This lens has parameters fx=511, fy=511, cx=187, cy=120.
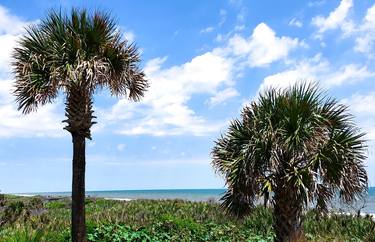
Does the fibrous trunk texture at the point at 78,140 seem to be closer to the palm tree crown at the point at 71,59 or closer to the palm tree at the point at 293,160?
the palm tree crown at the point at 71,59

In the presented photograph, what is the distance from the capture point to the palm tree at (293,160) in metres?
11.5

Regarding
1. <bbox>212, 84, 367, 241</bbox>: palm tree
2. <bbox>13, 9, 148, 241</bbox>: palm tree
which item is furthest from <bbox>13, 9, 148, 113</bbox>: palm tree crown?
<bbox>212, 84, 367, 241</bbox>: palm tree

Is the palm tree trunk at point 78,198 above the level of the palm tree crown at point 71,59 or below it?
below

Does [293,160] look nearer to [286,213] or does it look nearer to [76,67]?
[286,213]

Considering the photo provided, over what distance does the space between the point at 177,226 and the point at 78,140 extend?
5159 millimetres

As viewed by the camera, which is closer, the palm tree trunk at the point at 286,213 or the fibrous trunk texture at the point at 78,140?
the palm tree trunk at the point at 286,213

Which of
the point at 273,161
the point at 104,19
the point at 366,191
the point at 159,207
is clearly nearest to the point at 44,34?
the point at 104,19

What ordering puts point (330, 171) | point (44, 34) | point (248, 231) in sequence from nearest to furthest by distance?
point (330, 171), point (44, 34), point (248, 231)

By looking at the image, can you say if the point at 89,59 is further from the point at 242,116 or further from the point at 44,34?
the point at 242,116

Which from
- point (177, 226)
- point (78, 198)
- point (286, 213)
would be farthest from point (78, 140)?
point (286, 213)

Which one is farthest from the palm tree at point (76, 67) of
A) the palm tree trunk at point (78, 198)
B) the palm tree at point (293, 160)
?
the palm tree at point (293, 160)

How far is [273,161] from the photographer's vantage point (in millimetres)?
11523

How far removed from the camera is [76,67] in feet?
39.0

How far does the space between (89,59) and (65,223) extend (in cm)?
758
